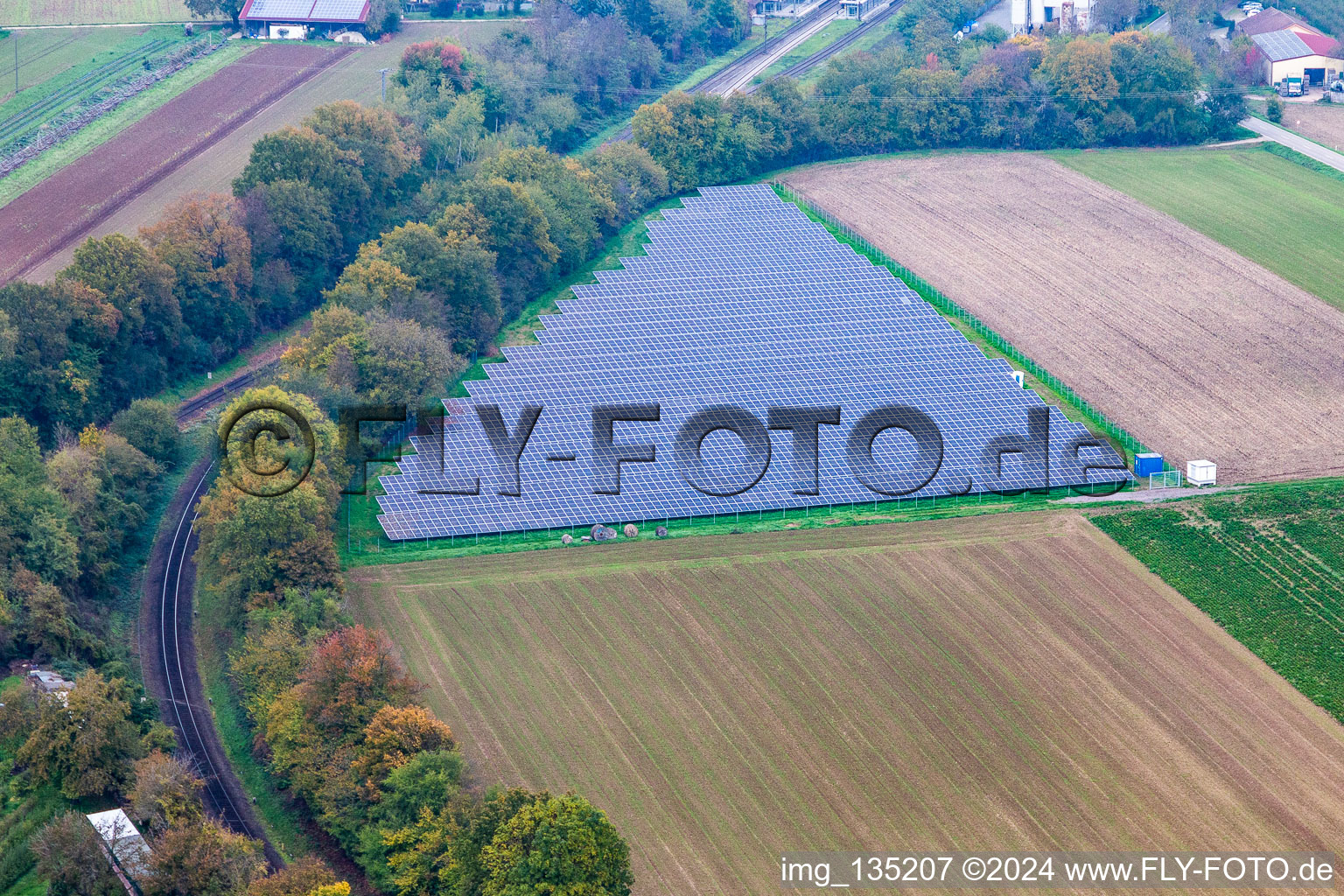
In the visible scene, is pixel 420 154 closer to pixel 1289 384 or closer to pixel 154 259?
pixel 154 259

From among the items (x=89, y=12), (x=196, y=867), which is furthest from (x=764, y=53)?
(x=196, y=867)

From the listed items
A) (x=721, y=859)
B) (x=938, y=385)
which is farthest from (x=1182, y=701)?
(x=938, y=385)

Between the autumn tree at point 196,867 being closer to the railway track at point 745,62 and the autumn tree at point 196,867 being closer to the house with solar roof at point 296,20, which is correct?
the railway track at point 745,62

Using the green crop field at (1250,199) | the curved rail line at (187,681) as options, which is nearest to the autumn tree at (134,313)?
the curved rail line at (187,681)

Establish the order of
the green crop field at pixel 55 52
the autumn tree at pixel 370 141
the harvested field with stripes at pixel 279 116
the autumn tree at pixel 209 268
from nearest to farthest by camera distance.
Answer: the autumn tree at pixel 209 268 → the harvested field with stripes at pixel 279 116 → the autumn tree at pixel 370 141 → the green crop field at pixel 55 52

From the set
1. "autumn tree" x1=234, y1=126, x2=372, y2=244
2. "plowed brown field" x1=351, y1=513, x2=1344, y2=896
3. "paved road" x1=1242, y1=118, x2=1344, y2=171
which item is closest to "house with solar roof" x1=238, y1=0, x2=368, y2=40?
"autumn tree" x1=234, y1=126, x2=372, y2=244
